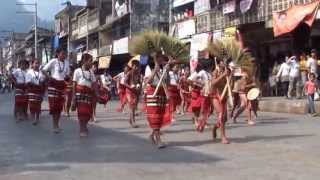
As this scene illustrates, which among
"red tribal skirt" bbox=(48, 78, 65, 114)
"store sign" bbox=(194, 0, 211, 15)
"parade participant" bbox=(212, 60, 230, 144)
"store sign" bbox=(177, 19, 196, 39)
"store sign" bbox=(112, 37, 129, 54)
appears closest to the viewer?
"parade participant" bbox=(212, 60, 230, 144)

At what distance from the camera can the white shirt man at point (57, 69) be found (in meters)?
15.6

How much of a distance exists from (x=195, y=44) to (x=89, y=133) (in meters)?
23.3

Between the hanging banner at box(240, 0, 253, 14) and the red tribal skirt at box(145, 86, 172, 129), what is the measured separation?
2090cm

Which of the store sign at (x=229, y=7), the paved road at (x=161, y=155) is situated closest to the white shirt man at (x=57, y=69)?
the paved road at (x=161, y=155)

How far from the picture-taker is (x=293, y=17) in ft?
89.1

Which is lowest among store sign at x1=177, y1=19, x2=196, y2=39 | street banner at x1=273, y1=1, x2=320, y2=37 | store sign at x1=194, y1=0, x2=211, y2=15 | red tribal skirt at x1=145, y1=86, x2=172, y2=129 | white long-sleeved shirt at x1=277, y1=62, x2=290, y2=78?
red tribal skirt at x1=145, y1=86, x2=172, y2=129

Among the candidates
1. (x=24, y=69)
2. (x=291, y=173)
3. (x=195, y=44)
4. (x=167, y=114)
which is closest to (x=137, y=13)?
(x=195, y=44)

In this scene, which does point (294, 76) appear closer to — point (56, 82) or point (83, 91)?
point (56, 82)

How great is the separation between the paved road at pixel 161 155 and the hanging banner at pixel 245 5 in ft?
54.3

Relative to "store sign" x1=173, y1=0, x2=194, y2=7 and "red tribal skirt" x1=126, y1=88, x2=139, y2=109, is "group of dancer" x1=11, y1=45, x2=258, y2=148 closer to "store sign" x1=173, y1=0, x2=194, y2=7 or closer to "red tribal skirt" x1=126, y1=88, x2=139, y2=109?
"red tribal skirt" x1=126, y1=88, x2=139, y2=109

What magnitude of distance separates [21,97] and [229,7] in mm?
17475

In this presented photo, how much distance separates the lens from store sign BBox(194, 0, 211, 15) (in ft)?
129

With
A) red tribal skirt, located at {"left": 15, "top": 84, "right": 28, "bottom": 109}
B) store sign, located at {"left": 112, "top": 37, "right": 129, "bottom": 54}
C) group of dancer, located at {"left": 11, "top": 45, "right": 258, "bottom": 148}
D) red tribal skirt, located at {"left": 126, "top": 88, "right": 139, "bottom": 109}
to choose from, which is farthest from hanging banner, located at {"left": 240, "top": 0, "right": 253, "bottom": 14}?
store sign, located at {"left": 112, "top": 37, "right": 129, "bottom": 54}

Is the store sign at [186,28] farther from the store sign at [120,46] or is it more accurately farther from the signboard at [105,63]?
the signboard at [105,63]
